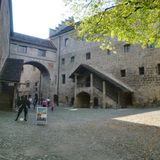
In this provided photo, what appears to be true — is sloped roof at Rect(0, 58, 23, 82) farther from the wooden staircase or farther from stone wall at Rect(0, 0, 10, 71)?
the wooden staircase

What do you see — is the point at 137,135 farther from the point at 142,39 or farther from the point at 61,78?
the point at 61,78

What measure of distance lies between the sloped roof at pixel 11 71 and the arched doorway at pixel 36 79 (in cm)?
867

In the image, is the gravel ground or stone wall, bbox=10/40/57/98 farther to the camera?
stone wall, bbox=10/40/57/98

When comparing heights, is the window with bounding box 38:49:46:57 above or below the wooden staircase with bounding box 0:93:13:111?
above

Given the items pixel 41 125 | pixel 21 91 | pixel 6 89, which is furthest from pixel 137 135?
pixel 21 91

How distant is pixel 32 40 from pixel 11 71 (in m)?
14.7

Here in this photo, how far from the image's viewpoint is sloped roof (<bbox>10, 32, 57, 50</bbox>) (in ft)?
106

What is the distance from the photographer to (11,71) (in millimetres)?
20734

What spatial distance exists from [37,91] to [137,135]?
33543mm

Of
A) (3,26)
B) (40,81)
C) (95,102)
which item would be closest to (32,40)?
(40,81)

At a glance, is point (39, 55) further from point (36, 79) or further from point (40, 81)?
point (36, 79)

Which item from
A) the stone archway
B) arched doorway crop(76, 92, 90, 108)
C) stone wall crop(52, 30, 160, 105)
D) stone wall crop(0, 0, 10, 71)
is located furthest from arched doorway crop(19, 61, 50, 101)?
stone wall crop(0, 0, 10, 71)

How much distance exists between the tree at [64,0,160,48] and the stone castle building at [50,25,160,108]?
12.8m

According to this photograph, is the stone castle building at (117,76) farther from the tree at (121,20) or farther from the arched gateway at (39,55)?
the tree at (121,20)
